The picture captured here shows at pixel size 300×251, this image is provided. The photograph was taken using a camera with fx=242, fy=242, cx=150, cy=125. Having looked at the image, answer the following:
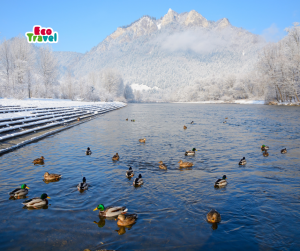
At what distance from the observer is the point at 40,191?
411 inches

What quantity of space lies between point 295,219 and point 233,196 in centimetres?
237

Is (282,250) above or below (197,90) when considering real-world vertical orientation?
below

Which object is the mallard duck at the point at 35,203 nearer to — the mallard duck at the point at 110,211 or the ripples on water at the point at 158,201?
the ripples on water at the point at 158,201

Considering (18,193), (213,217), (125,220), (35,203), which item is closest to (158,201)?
(125,220)

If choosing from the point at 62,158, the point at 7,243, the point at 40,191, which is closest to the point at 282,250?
the point at 7,243

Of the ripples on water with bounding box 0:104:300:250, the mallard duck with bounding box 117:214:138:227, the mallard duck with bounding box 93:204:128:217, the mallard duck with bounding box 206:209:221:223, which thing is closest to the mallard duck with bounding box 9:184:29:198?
the ripples on water with bounding box 0:104:300:250

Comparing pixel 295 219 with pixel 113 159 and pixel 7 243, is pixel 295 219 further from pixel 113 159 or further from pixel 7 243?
pixel 113 159

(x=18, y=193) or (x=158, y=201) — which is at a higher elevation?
(x=18, y=193)

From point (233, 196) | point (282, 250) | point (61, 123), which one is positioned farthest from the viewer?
point (61, 123)

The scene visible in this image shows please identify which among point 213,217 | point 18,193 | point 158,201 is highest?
point 18,193

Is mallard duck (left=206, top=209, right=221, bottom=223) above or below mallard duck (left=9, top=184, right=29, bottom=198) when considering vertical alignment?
below

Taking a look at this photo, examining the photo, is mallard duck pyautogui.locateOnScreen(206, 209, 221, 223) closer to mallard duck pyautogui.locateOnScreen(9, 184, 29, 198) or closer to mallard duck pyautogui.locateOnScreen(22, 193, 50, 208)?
mallard duck pyautogui.locateOnScreen(22, 193, 50, 208)

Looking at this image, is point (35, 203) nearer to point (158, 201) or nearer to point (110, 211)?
point (110, 211)

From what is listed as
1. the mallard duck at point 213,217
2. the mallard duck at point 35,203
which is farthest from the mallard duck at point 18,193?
the mallard duck at point 213,217
